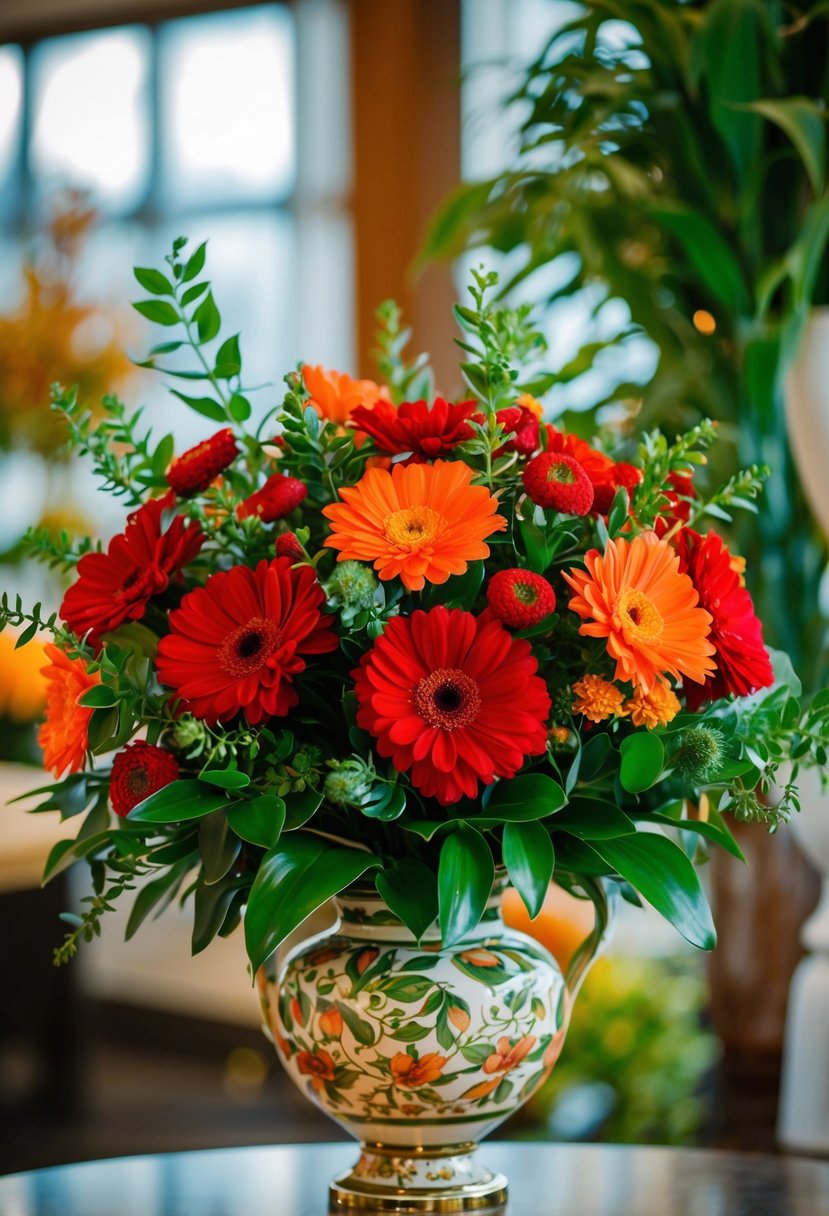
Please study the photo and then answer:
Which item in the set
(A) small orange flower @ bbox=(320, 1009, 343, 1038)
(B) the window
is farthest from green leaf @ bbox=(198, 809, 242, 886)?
(B) the window

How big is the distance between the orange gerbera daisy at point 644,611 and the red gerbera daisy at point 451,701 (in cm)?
4

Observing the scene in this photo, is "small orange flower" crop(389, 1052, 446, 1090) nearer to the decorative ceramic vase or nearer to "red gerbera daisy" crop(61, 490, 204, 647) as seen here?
the decorative ceramic vase

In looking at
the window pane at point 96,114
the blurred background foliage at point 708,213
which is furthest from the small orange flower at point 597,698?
the window pane at point 96,114

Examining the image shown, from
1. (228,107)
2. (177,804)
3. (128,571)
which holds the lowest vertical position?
(177,804)

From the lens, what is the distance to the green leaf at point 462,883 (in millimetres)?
656

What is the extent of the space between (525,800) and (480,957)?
4.5 inches

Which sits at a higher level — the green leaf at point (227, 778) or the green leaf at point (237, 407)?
the green leaf at point (237, 407)

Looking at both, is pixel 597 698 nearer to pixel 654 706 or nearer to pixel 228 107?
pixel 654 706

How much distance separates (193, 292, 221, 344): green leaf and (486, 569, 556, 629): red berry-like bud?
241 mm

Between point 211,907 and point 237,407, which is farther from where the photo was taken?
point 237,407

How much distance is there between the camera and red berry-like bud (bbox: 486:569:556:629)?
669mm

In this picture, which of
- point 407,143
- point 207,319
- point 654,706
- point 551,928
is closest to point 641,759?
point 654,706

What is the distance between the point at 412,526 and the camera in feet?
2.23

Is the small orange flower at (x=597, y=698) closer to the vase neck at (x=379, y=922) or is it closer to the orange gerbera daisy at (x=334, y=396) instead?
the vase neck at (x=379, y=922)
